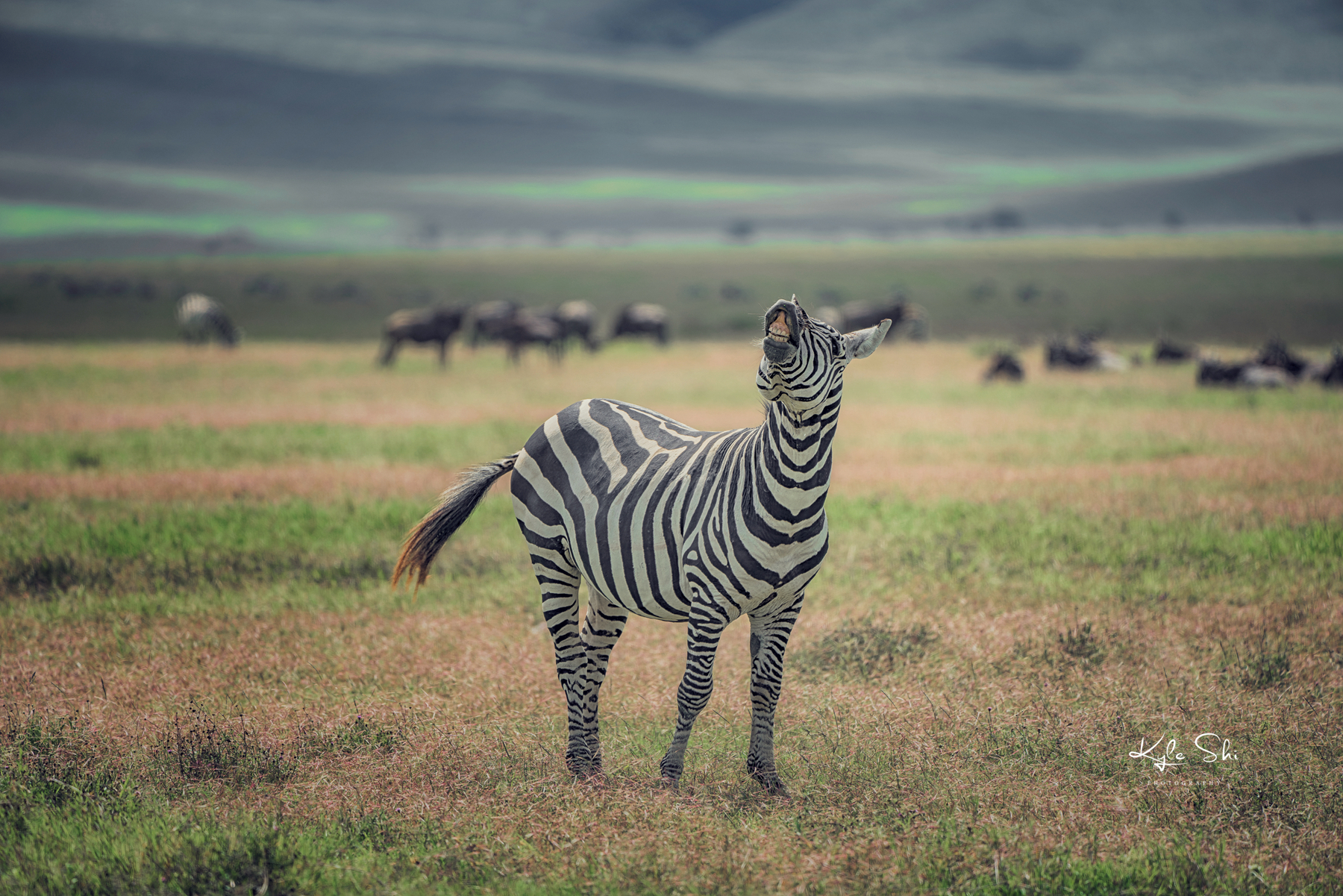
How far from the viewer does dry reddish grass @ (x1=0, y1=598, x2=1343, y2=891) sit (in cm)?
486

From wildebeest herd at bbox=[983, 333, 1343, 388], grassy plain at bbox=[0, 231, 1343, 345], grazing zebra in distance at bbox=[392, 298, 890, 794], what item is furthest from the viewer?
grassy plain at bbox=[0, 231, 1343, 345]

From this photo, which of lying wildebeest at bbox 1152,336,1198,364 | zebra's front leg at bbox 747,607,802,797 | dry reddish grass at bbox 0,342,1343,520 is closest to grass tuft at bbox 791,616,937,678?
zebra's front leg at bbox 747,607,802,797

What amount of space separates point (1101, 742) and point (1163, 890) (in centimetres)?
167

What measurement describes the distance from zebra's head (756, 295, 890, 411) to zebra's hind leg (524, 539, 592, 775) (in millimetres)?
1846

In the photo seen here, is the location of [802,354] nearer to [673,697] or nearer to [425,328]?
[673,697]

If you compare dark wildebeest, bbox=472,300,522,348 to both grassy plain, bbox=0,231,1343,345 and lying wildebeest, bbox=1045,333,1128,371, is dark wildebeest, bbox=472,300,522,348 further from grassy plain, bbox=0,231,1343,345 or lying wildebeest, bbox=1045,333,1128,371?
lying wildebeest, bbox=1045,333,1128,371

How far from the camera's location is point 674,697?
704 cm

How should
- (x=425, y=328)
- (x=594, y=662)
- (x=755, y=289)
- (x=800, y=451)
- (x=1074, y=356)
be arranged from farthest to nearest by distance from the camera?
1. (x=755, y=289)
2. (x=425, y=328)
3. (x=1074, y=356)
4. (x=594, y=662)
5. (x=800, y=451)

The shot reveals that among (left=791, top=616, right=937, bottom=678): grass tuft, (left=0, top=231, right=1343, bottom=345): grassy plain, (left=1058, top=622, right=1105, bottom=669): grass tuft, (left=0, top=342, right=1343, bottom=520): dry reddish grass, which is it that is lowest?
(left=791, top=616, right=937, bottom=678): grass tuft

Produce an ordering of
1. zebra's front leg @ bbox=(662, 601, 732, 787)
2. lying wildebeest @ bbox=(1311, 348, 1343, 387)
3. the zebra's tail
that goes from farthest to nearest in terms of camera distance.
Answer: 1. lying wildebeest @ bbox=(1311, 348, 1343, 387)
2. the zebra's tail
3. zebra's front leg @ bbox=(662, 601, 732, 787)

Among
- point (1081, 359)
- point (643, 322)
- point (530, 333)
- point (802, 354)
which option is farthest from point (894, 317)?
point (802, 354)

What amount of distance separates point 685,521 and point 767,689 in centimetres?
100

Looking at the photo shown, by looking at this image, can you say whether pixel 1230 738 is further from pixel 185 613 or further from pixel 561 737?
pixel 185 613

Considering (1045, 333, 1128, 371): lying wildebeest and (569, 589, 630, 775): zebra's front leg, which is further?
(1045, 333, 1128, 371): lying wildebeest
